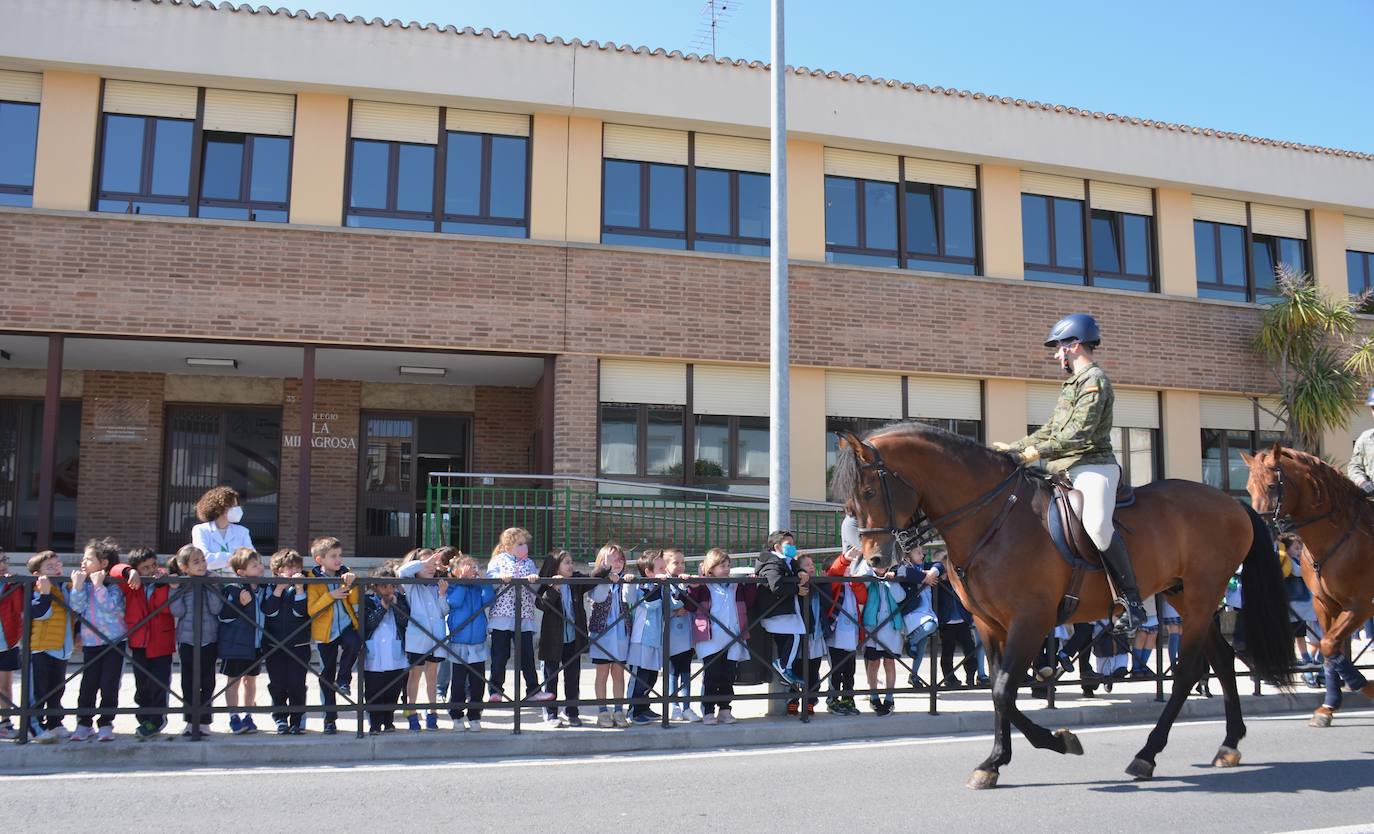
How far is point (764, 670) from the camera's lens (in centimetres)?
917

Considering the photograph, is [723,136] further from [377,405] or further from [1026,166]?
[377,405]

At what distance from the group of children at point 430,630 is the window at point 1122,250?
10.8m

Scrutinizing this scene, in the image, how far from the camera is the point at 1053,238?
18.0 metres

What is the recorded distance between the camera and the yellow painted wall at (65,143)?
46.4 feet

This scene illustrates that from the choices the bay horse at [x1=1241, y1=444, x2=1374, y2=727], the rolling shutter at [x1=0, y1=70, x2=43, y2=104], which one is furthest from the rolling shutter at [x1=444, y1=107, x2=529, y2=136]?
the bay horse at [x1=1241, y1=444, x2=1374, y2=727]

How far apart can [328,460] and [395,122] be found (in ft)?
18.3

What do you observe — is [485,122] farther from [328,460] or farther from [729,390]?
[328,460]

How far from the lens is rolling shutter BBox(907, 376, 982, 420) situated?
1705 cm

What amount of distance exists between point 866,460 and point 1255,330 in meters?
15.3

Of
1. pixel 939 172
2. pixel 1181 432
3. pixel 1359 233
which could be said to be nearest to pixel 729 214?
pixel 939 172

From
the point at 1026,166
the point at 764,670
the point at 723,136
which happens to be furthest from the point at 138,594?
the point at 1026,166

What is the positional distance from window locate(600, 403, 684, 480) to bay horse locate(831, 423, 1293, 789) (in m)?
8.90

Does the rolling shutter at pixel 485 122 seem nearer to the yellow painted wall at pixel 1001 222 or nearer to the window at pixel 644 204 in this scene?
the window at pixel 644 204

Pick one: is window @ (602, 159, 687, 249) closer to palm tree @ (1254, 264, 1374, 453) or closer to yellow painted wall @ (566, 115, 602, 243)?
yellow painted wall @ (566, 115, 602, 243)
